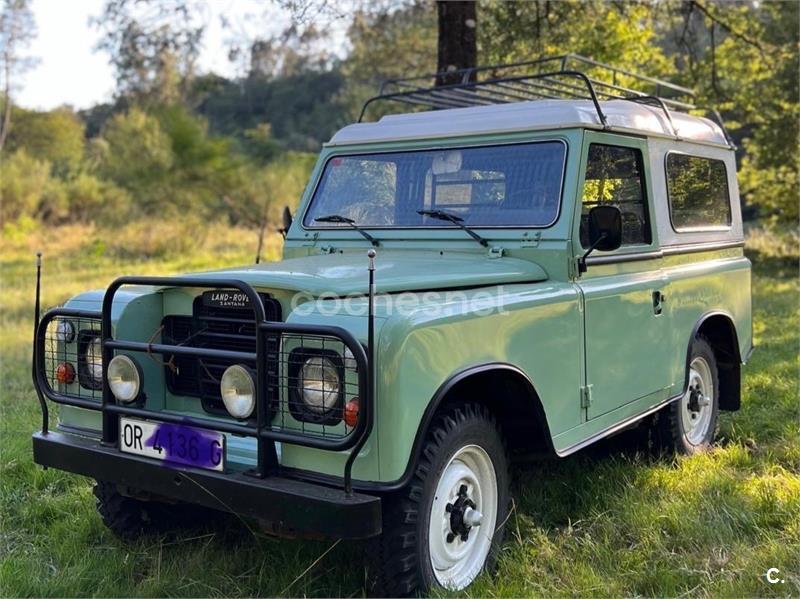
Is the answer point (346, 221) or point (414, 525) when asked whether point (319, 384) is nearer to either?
point (414, 525)

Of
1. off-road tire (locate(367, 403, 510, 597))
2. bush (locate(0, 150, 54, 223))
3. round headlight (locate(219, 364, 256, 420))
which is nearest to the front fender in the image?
off-road tire (locate(367, 403, 510, 597))

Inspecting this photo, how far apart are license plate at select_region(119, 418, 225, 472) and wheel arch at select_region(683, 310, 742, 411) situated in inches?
143

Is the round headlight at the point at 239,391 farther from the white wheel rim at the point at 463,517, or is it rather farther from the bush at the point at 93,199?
the bush at the point at 93,199

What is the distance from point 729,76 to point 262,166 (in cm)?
1724

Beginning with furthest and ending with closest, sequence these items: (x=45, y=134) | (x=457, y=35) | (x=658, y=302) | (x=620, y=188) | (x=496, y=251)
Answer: (x=45, y=134)
(x=457, y=35)
(x=658, y=302)
(x=620, y=188)
(x=496, y=251)

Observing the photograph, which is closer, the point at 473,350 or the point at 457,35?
the point at 473,350

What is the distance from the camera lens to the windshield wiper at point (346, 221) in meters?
4.36

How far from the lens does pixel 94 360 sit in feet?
11.4

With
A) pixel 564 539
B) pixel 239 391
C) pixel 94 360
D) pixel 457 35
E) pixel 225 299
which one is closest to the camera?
pixel 239 391

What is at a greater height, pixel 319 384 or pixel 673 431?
pixel 319 384

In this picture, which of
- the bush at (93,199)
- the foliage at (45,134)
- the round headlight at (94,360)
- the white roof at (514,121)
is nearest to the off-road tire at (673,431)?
the white roof at (514,121)

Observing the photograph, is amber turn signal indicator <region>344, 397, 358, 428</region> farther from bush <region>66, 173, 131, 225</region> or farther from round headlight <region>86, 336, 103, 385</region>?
bush <region>66, 173, 131, 225</region>

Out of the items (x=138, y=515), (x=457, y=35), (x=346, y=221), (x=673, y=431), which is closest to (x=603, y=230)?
(x=346, y=221)

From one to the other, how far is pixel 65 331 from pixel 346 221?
5.23 ft
